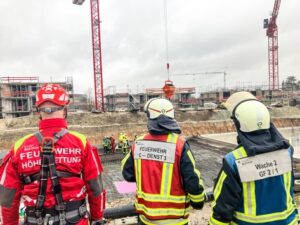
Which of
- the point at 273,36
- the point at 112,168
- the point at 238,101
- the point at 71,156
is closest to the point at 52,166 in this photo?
the point at 71,156

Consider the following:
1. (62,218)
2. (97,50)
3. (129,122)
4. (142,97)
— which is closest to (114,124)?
(129,122)

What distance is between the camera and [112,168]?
38.6 feet

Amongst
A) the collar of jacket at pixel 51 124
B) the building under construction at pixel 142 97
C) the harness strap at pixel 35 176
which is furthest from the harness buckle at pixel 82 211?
the building under construction at pixel 142 97

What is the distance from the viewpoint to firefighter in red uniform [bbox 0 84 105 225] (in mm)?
1963

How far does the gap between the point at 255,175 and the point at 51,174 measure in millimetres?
1398

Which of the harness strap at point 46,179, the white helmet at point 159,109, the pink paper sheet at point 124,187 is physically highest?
the white helmet at point 159,109

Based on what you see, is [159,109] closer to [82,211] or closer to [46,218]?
[82,211]

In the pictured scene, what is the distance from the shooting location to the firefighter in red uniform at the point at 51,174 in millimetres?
1963

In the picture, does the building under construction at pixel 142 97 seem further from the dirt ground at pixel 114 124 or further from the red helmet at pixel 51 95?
the red helmet at pixel 51 95

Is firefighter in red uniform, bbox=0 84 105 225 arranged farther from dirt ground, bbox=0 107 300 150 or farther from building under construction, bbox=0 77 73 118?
building under construction, bbox=0 77 73 118

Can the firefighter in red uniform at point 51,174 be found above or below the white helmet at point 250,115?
below

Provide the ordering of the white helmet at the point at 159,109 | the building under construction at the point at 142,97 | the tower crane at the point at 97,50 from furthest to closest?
the building under construction at the point at 142,97
the tower crane at the point at 97,50
the white helmet at the point at 159,109

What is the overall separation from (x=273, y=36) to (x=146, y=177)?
60.4m

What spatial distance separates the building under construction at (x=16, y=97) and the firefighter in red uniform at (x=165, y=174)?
39.4m
